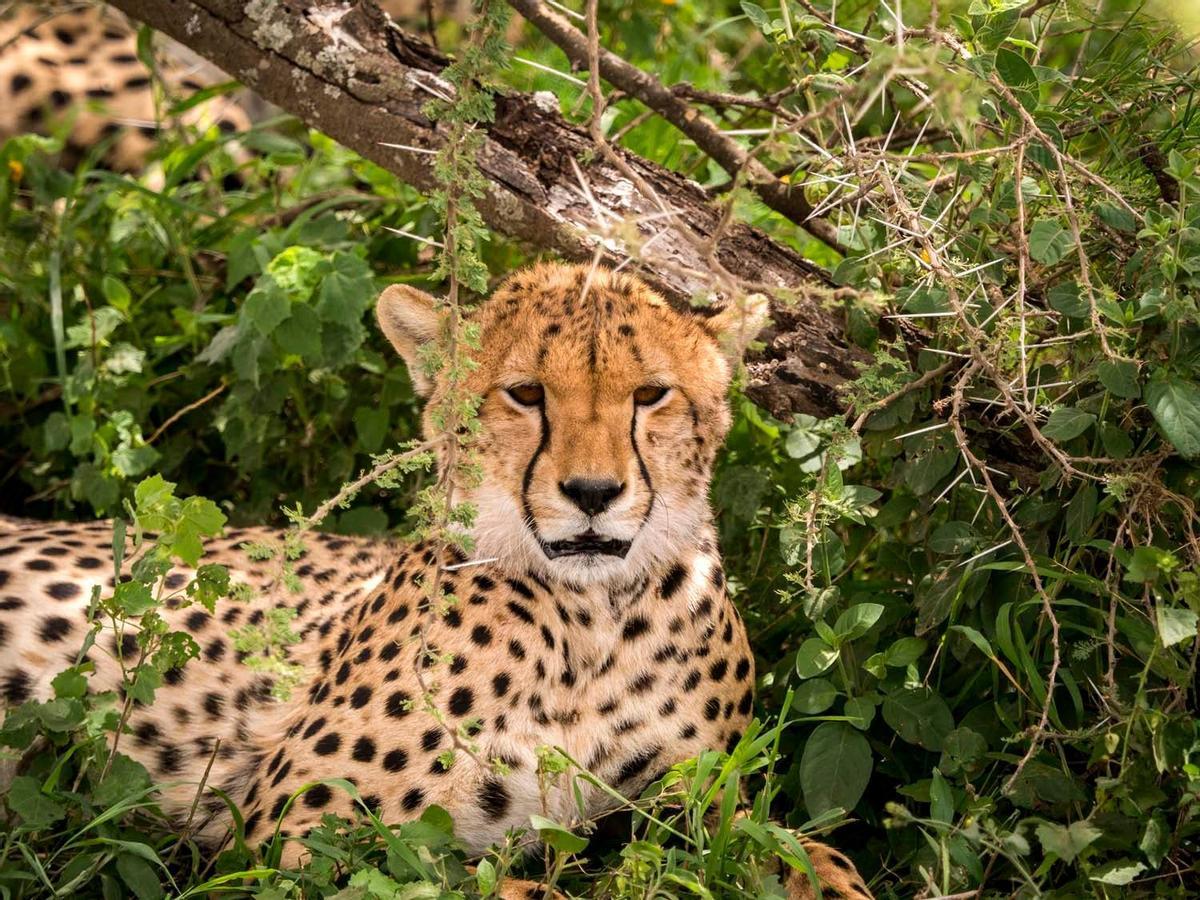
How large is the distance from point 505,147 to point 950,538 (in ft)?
4.37

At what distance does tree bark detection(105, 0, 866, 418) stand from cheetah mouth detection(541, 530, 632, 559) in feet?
2.14

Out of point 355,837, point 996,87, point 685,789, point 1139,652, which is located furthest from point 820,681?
point 996,87

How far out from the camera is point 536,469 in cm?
263

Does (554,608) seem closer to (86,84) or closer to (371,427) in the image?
→ (371,427)

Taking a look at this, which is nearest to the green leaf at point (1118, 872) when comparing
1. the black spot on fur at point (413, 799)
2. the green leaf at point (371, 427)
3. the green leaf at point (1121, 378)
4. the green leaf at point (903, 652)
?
the green leaf at point (903, 652)

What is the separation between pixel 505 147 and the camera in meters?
3.33

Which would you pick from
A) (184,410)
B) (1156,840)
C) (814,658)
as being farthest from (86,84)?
(1156,840)

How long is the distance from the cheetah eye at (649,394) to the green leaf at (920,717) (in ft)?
2.34

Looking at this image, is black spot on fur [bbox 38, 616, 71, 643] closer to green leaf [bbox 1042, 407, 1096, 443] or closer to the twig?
the twig

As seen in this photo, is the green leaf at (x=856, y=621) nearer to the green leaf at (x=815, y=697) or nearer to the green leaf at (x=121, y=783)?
the green leaf at (x=815, y=697)

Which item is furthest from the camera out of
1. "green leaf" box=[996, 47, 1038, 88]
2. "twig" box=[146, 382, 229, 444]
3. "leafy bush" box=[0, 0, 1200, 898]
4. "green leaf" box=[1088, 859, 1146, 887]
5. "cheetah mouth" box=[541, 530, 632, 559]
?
"twig" box=[146, 382, 229, 444]

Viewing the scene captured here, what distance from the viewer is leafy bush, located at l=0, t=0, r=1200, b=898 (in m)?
2.41

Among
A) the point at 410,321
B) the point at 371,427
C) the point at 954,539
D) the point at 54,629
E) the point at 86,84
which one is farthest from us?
the point at 86,84

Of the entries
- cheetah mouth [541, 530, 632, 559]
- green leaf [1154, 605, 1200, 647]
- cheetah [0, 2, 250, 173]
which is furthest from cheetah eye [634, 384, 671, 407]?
cheetah [0, 2, 250, 173]
